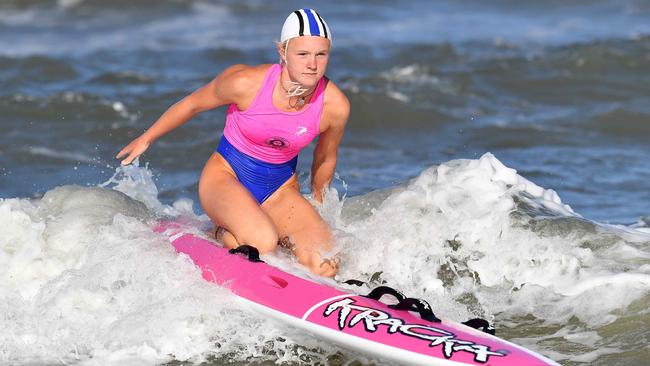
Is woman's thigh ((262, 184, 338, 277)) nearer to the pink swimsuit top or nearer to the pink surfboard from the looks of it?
the pink swimsuit top

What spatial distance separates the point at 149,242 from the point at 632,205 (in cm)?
464

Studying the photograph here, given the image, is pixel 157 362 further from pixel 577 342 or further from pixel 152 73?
pixel 152 73

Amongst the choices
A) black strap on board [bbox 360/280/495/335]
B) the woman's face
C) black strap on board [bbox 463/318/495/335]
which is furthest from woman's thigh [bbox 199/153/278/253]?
black strap on board [bbox 463/318/495/335]

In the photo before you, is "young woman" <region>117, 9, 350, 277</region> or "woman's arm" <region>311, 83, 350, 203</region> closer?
"young woman" <region>117, 9, 350, 277</region>

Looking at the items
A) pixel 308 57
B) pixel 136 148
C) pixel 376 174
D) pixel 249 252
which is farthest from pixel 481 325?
pixel 376 174

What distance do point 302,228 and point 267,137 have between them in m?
0.64

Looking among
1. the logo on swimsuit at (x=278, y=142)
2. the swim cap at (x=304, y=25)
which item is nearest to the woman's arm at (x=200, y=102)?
the logo on swimsuit at (x=278, y=142)

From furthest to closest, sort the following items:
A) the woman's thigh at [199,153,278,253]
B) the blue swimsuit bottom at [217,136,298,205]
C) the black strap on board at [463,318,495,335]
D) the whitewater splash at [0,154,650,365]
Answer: the blue swimsuit bottom at [217,136,298,205]
the woman's thigh at [199,153,278,253]
the whitewater splash at [0,154,650,365]
the black strap on board at [463,318,495,335]

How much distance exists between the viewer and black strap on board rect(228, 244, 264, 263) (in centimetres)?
642

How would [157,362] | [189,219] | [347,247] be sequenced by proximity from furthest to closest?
[189,219] < [347,247] < [157,362]

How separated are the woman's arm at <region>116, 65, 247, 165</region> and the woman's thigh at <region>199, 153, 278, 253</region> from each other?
0.43 m

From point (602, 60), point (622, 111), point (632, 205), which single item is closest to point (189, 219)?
point (632, 205)

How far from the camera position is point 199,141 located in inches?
469

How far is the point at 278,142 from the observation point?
6.88 meters
